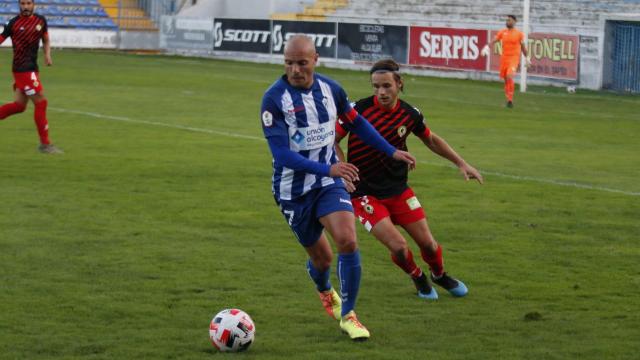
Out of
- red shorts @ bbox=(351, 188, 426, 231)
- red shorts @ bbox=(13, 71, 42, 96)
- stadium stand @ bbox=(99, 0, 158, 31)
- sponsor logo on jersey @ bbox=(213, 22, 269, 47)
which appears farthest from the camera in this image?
stadium stand @ bbox=(99, 0, 158, 31)

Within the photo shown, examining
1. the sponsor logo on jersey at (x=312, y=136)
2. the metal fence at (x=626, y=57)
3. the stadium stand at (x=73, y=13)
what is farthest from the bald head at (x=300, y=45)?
the stadium stand at (x=73, y=13)

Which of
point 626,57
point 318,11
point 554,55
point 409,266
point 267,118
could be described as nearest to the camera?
point 267,118

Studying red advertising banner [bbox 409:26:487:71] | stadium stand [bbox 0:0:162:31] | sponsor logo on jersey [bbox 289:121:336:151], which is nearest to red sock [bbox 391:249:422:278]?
sponsor logo on jersey [bbox 289:121:336:151]

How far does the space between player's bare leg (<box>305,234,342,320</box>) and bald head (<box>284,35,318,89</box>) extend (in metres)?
1.12

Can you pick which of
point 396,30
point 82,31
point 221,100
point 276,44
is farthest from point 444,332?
point 82,31

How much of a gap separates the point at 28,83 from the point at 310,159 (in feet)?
38.4

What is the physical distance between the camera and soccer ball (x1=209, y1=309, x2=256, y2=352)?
7.91 metres

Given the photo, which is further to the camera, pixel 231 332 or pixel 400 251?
pixel 400 251

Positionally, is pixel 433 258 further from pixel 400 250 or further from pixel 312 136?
pixel 312 136

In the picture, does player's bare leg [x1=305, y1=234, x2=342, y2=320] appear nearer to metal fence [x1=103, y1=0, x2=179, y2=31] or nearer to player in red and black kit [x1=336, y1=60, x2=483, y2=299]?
player in red and black kit [x1=336, y1=60, x2=483, y2=299]

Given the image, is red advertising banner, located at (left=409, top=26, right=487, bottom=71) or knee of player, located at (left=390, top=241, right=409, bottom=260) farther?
red advertising banner, located at (left=409, top=26, right=487, bottom=71)

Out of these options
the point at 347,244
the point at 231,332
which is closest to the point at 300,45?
the point at 347,244

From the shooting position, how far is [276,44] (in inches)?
1805

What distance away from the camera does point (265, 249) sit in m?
11.8
